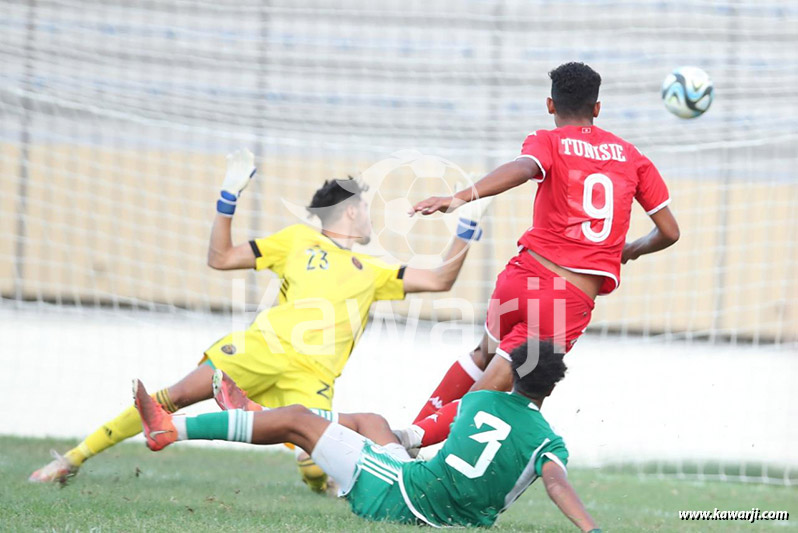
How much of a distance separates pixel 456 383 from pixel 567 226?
44.2 inches

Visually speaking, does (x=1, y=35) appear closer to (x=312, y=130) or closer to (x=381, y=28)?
(x=312, y=130)

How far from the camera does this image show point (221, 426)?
177 inches

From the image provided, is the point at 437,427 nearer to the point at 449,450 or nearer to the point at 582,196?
the point at 449,450

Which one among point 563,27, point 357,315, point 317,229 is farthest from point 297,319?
point 563,27

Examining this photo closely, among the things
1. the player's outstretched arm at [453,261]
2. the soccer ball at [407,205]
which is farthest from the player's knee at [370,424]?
the soccer ball at [407,205]

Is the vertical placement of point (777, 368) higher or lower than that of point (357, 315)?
lower

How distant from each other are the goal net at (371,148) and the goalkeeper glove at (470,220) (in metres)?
4.53

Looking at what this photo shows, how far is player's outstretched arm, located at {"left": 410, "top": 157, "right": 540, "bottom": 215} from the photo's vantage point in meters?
4.58

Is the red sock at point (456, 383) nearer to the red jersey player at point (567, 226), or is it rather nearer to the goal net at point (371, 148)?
the red jersey player at point (567, 226)

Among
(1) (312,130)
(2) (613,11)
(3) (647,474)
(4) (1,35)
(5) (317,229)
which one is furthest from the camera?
(2) (613,11)

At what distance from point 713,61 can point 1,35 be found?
7.29 metres


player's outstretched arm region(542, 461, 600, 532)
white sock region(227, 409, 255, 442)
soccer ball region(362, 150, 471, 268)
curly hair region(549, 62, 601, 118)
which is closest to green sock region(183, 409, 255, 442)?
white sock region(227, 409, 255, 442)

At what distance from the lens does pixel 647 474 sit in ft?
28.1

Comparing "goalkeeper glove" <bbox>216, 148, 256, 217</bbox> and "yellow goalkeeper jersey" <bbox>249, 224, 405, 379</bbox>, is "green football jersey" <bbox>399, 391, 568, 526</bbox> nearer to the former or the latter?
"yellow goalkeeper jersey" <bbox>249, 224, 405, 379</bbox>
